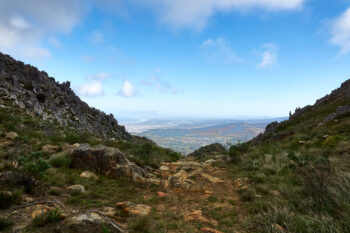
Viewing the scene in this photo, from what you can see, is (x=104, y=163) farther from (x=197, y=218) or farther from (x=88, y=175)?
(x=197, y=218)

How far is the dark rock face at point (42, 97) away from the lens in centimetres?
2711

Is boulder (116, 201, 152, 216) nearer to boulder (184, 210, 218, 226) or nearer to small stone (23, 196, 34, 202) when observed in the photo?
boulder (184, 210, 218, 226)

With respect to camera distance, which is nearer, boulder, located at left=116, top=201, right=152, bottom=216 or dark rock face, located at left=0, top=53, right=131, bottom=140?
boulder, located at left=116, top=201, right=152, bottom=216

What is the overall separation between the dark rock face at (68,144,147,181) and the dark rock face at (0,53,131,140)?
21.2m

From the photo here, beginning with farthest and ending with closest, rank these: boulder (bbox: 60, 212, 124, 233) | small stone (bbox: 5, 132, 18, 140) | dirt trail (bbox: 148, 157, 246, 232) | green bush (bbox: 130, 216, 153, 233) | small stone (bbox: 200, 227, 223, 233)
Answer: small stone (bbox: 5, 132, 18, 140) < dirt trail (bbox: 148, 157, 246, 232) < small stone (bbox: 200, 227, 223, 233) < green bush (bbox: 130, 216, 153, 233) < boulder (bbox: 60, 212, 124, 233)

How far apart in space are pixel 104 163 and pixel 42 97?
103ft

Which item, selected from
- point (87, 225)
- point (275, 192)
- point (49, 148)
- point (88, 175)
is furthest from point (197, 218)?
point (49, 148)

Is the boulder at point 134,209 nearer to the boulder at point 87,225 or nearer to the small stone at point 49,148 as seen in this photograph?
the boulder at point 87,225

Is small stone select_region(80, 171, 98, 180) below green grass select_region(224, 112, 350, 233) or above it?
above

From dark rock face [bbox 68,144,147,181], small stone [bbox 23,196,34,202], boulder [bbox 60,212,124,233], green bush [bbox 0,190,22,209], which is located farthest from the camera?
dark rock face [bbox 68,144,147,181]

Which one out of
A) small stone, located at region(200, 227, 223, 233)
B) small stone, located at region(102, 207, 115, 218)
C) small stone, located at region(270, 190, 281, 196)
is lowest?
small stone, located at region(270, 190, 281, 196)

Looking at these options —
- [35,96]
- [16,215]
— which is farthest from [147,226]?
[35,96]

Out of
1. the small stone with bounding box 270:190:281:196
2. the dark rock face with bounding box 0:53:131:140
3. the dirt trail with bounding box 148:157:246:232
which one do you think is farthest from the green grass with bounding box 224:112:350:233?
the dark rock face with bounding box 0:53:131:140

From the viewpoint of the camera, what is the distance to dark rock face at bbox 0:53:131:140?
27.1m
